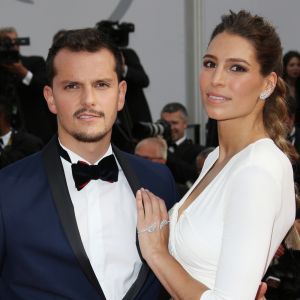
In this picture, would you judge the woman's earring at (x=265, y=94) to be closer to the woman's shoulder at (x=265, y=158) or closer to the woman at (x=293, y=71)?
the woman's shoulder at (x=265, y=158)

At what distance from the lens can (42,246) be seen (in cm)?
183

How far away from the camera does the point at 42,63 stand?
450 cm

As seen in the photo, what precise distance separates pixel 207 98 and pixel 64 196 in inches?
20.5

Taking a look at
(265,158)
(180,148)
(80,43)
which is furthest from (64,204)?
(180,148)

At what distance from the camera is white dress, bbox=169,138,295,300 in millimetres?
1603

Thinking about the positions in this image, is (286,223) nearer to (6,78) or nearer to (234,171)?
(234,171)

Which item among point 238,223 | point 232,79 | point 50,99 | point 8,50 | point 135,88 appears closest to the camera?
point 238,223

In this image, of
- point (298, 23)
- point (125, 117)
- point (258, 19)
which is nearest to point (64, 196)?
point (258, 19)

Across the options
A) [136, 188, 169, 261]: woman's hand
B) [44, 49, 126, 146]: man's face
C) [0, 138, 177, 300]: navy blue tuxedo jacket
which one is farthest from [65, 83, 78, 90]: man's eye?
[136, 188, 169, 261]: woman's hand

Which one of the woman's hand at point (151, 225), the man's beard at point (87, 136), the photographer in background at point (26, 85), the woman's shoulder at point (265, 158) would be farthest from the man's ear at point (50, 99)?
the photographer in background at point (26, 85)

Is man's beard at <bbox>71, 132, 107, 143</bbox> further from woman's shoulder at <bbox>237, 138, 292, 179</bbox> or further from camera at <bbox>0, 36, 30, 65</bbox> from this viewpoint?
camera at <bbox>0, 36, 30, 65</bbox>

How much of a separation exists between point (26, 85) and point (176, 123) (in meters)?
1.56

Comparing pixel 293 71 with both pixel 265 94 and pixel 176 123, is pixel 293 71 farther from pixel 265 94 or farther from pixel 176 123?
pixel 265 94

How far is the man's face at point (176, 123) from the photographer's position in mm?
5398
